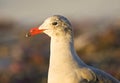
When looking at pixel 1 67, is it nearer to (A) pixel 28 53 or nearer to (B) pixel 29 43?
(A) pixel 28 53

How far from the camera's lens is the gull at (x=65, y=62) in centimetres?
952

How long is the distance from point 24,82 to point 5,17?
1130 cm

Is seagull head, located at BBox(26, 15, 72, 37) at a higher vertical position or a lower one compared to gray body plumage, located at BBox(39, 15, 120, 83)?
higher

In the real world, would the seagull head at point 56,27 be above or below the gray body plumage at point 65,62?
above

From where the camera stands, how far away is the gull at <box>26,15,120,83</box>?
9.52 meters

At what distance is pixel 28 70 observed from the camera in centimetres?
1617

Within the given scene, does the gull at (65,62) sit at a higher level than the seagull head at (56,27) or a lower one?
lower

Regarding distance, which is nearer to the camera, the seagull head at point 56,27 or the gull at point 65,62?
the gull at point 65,62

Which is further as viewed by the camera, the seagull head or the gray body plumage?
the seagull head

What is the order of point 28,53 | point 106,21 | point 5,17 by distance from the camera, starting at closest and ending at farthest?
1. point 28,53
2. point 106,21
3. point 5,17

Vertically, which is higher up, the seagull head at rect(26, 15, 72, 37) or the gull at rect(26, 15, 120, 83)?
the seagull head at rect(26, 15, 72, 37)

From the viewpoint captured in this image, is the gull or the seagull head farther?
the seagull head

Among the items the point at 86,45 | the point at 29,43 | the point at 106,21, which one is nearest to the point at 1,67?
the point at 86,45

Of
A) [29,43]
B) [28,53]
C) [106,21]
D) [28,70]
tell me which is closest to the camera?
[28,70]
